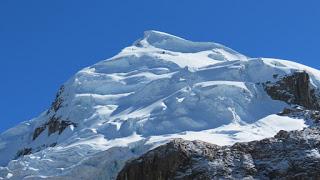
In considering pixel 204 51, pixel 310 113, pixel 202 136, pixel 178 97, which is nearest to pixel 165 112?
pixel 178 97

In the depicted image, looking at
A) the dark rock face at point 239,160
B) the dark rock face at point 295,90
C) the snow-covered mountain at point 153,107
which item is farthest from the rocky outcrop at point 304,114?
the dark rock face at point 239,160

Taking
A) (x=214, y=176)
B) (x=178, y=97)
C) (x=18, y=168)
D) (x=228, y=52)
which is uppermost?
(x=228, y=52)

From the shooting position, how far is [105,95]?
390 feet

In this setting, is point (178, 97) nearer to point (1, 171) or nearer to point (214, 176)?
point (1, 171)

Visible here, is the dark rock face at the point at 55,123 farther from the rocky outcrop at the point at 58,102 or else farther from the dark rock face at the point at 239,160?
the dark rock face at the point at 239,160

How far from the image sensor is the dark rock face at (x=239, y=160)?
6341 centimetres

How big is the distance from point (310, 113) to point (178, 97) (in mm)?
17876

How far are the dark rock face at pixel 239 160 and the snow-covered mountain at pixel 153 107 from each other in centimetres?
1718

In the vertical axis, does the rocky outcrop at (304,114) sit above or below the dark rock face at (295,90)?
below

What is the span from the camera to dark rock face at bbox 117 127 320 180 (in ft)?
208

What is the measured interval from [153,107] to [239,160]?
4089 cm

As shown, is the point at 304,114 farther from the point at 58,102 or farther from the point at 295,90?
the point at 58,102

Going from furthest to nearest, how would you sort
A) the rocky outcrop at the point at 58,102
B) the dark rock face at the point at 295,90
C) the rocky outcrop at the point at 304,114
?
the rocky outcrop at the point at 58,102
the dark rock face at the point at 295,90
the rocky outcrop at the point at 304,114

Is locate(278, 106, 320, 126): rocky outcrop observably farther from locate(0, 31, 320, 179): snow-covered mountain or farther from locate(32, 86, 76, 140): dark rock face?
locate(32, 86, 76, 140): dark rock face
